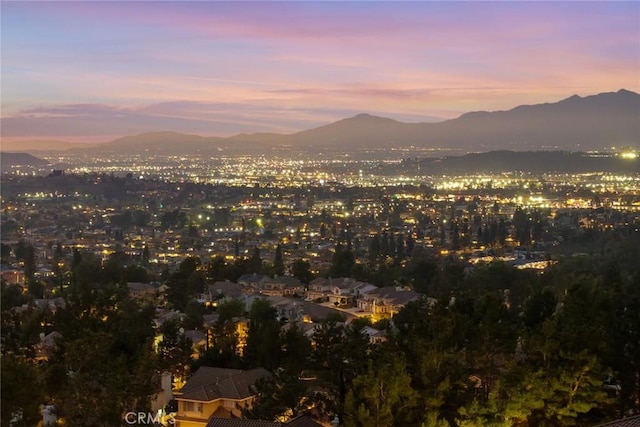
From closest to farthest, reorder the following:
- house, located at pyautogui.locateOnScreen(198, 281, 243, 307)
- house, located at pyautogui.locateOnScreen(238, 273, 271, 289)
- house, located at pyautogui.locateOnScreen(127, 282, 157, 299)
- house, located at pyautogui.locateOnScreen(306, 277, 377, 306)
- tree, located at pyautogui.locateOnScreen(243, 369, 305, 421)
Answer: tree, located at pyautogui.locateOnScreen(243, 369, 305, 421), house, located at pyautogui.locateOnScreen(198, 281, 243, 307), house, located at pyautogui.locateOnScreen(306, 277, 377, 306), house, located at pyautogui.locateOnScreen(127, 282, 157, 299), house, located at pyautogui.locateOnScreen(238, 273, 271, 289)

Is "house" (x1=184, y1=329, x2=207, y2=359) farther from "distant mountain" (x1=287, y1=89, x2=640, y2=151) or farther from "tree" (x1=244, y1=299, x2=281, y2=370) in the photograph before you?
"distant mountain" (x1=287, y1=89, x2=640, y2=151)

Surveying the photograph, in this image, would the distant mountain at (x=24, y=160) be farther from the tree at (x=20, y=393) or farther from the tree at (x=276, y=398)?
the tree at (x=20, y=393)

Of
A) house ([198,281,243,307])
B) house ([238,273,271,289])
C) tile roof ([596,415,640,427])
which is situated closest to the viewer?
tile roof ([596,415,640,427])

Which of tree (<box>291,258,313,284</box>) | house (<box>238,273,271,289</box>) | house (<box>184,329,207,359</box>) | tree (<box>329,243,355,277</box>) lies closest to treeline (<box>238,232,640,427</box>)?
house (<box>184,329,207,359</box>)

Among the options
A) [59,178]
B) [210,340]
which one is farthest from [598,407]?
[59,178]

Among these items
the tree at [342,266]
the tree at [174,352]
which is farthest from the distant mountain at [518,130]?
the tree at [174,352]

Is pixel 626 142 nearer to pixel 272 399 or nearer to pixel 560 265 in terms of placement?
pixel 560 265
